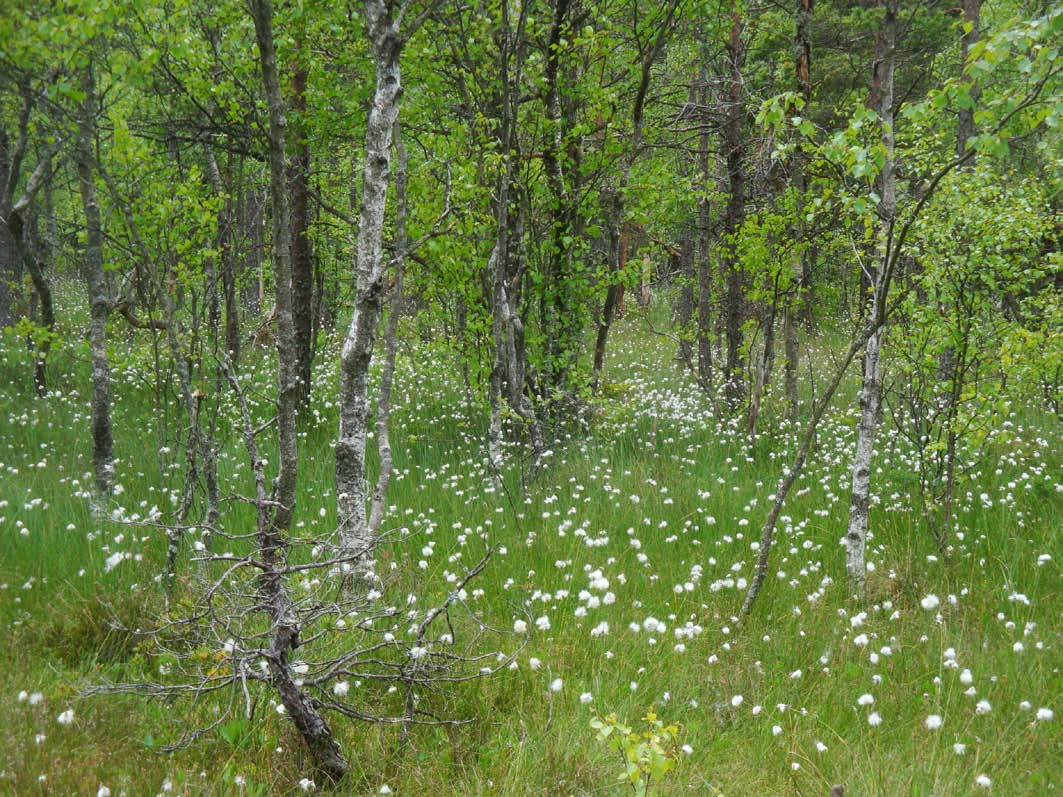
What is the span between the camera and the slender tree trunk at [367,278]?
4.57 m

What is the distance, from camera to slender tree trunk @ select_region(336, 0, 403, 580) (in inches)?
180

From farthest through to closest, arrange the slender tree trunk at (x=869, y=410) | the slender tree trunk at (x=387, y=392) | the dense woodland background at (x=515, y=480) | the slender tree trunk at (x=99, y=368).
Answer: the slender tree trunk at (x=99, y=368) → the slender tree trunk at (x=387, y=392) → the slender tree trunk at (x=869, y=410) → the dense woodland background at (x=515, y=480)

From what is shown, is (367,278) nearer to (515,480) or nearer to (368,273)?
(368,273)

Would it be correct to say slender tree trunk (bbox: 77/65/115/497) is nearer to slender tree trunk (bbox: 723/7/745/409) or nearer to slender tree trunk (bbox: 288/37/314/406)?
slender tree trunk (bbox: 288/37/314/406)

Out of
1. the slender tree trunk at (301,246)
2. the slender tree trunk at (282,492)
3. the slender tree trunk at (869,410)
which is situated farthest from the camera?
the slender tree trunk at (301,246)

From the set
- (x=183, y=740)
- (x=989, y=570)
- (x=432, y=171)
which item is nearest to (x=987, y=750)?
(x=989, y=570)

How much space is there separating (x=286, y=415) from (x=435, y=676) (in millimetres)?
1825

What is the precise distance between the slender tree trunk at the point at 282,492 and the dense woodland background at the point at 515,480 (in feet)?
0.09

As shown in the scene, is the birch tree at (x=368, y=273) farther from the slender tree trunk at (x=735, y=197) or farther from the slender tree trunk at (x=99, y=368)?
the slender tree trunk at (x=735, y=197)

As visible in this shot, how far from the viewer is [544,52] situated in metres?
8.33

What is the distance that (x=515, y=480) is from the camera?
788 centimetres

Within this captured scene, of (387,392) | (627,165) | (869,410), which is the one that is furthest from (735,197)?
(387,392)

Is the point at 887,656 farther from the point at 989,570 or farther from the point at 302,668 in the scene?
the point at 302,668

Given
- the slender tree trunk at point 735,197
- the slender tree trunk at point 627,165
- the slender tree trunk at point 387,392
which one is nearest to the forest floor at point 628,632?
the slender tree trunk at point 387,392
